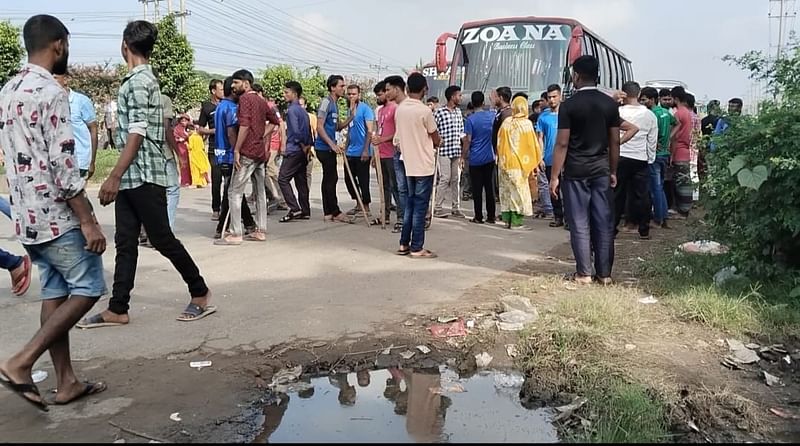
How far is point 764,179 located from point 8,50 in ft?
59.2

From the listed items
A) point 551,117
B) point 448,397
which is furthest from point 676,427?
point 551,117

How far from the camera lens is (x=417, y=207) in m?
6.98

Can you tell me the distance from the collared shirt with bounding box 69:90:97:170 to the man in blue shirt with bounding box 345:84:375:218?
3471 millimetres

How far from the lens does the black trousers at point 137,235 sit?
4.58 m

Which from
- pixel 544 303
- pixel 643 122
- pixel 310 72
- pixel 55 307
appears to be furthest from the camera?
pixel 310 72

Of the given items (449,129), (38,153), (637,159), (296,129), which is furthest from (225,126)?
(637,159)

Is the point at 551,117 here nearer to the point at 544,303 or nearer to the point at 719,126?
the point at 719,126

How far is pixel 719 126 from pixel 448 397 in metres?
7.21

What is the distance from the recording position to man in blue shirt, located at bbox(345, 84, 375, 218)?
912 cm

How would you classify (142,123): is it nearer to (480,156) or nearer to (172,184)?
(172,184)

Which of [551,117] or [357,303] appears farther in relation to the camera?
[551,117]

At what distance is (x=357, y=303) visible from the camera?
5320 mm

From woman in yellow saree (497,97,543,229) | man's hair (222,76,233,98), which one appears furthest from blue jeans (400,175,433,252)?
man's hair (222,76,233,98)

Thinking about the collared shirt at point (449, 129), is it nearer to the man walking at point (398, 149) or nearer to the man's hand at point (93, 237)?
the man walking at point (398, 149)
